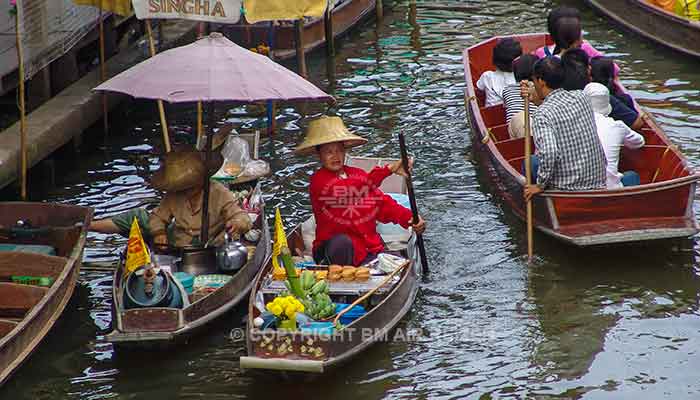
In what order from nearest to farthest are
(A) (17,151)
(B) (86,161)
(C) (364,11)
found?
(A) (17,151)
(B) (86,161)
(C) (364,11)

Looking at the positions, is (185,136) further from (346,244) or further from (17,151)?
(346,244)

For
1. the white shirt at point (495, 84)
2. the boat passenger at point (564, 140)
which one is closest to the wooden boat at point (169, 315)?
the boat passenger at point (564, 140)

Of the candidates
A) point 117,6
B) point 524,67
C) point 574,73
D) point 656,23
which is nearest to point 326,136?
point 574,73

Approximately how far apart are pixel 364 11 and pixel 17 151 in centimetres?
884

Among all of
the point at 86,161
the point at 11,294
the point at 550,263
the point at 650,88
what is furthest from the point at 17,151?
the point at 650,88

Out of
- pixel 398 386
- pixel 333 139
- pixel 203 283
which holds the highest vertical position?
pixel 333 139

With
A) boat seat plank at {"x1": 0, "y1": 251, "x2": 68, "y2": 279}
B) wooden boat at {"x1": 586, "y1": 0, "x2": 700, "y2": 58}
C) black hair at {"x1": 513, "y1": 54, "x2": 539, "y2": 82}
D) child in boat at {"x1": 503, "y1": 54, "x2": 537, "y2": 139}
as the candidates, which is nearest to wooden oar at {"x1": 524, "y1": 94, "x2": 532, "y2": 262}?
child in boat at {"x1": 503, "y1": 54, "x2": 537, "y2": 139}

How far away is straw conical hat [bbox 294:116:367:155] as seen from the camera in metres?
7.77

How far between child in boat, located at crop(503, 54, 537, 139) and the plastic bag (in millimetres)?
2534

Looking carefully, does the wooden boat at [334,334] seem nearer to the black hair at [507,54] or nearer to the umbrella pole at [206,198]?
the umbrella pole at [206,198]

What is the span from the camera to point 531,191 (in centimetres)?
880

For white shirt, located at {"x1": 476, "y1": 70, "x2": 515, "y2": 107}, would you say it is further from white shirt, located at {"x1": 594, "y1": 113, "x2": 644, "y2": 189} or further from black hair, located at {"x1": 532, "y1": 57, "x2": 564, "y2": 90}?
black hair, located at {"x1": 532, "y1": 57, "x2": 564, "y2": 90}

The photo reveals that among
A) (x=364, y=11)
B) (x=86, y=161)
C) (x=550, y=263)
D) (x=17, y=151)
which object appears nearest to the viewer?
(x=550, y=263)

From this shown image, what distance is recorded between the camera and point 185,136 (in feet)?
43.3
